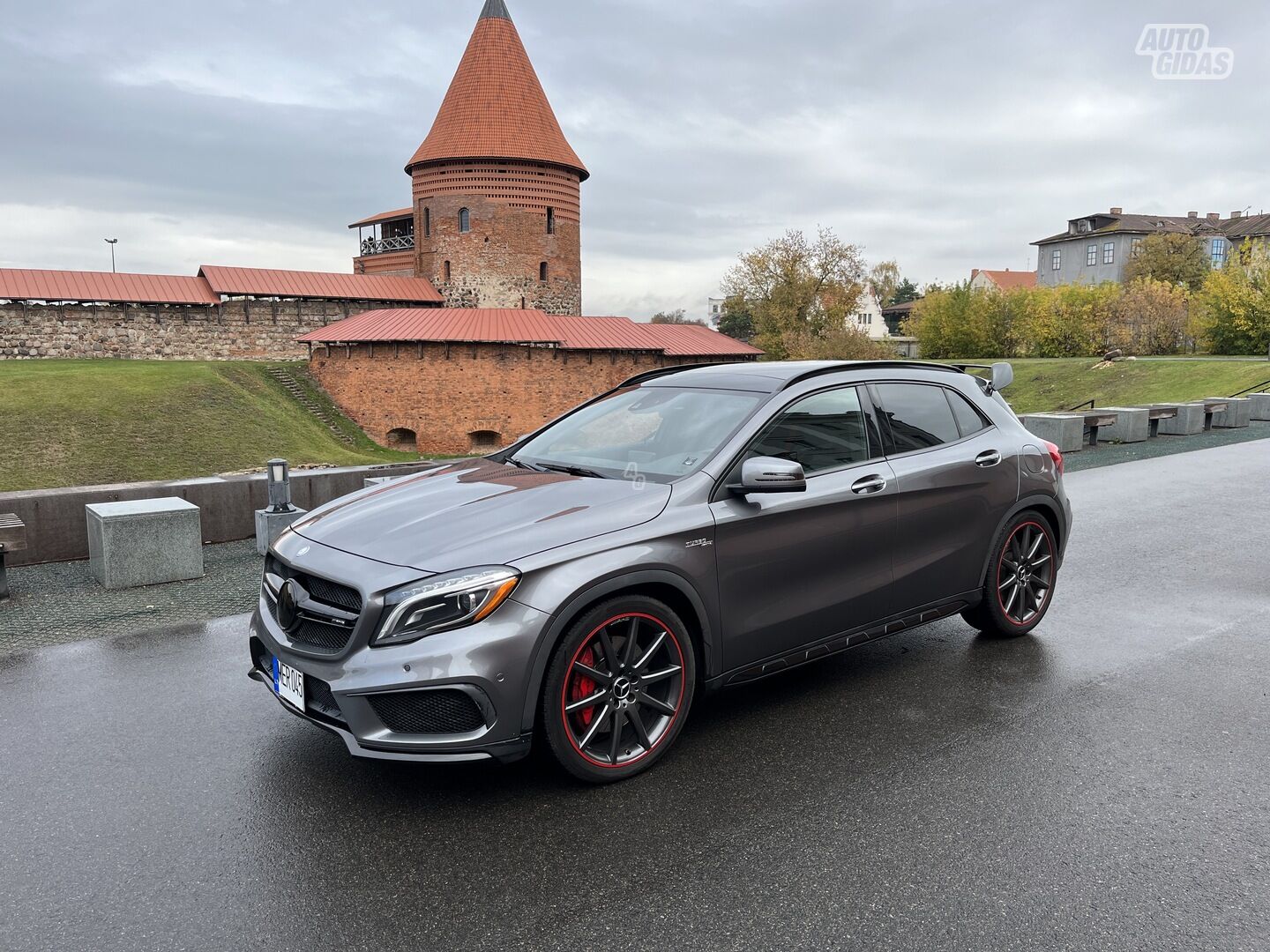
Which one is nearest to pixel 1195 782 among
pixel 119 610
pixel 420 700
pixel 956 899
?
pixel 956 899

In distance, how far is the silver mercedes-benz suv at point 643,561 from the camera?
3328mm

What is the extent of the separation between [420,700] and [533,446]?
1978mm

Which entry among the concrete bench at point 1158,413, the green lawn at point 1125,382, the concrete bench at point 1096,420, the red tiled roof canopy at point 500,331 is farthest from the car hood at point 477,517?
the red tiled roof canopy at point 500,331

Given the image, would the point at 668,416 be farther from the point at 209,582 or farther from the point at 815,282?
the point at 815,282

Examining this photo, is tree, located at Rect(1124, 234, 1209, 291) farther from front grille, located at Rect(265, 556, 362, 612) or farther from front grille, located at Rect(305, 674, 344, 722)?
front grille, located at Rect(305, 674, 344, 722)

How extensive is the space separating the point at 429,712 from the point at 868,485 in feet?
7.94

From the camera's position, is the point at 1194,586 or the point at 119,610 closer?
the point at 119,610

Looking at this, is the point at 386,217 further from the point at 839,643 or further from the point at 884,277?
the point at 839,643

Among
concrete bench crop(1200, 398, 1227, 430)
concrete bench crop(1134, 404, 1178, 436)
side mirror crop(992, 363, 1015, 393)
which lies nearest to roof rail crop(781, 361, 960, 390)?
side mirror crop(992, 363, 1015, 393)

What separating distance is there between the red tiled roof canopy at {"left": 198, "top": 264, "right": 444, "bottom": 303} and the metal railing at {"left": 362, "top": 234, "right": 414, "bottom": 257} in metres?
6.97

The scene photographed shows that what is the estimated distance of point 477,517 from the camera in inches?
148

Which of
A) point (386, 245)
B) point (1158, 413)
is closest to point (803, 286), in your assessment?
point (386, 245)

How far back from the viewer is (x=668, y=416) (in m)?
4.71

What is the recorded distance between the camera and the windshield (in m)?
4.28
